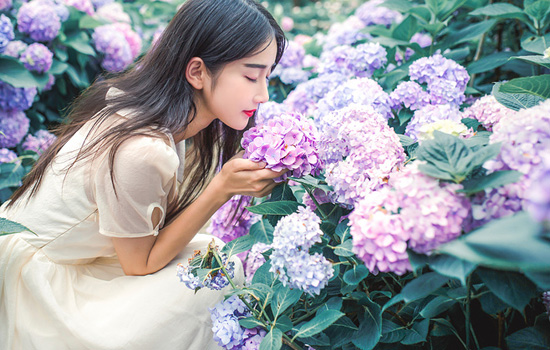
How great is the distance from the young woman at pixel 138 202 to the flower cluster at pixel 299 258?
27cm

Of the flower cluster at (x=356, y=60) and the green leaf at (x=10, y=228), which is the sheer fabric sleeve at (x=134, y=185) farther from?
the flower cluster at (x=356, y=60)

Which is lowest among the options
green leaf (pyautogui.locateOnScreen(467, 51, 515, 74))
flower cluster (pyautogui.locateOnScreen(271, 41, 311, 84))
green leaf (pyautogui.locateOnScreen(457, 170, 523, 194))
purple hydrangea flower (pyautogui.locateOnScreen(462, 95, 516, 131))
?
flower cluster (pyautogui.locateOnScreen(271, 41, 311, 84))

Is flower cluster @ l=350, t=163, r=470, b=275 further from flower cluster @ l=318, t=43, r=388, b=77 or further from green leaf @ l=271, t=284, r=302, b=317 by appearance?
flower cluster @ l=318, t=43, r=388, b=77

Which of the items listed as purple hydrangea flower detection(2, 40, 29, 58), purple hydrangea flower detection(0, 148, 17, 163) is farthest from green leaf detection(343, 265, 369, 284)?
purple hydrangea flower detection(2, 40, 29, 58)

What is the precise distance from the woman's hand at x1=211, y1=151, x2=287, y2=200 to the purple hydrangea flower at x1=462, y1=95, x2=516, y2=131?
0.61m

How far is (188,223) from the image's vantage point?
149cm

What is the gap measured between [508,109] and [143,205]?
109cm

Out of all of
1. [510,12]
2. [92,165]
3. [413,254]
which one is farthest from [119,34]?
[413,254]

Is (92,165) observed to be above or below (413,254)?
below

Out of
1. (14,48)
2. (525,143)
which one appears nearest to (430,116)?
(525,143)

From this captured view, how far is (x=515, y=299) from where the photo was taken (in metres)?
0.85

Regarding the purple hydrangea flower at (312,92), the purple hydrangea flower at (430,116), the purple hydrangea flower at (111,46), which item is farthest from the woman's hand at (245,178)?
the purple hydrangea flower at (111,46)

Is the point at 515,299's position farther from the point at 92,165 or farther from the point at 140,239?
the point at 92,165

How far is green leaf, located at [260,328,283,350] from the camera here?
3.40 ft
